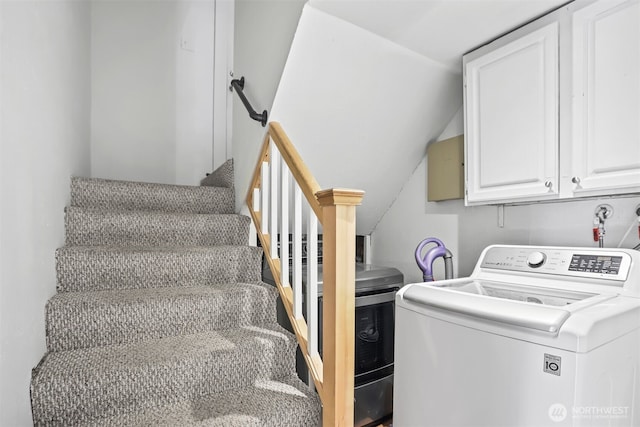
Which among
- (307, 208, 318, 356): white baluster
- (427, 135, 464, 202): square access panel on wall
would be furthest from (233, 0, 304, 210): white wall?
(427, 135, 464, 202): square access panel on wall

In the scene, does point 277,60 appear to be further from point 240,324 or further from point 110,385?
point 110,385

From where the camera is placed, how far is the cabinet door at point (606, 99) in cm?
114

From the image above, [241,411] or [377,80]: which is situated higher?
[377,80]

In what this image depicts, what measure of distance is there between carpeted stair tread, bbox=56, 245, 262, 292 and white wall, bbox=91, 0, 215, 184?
142 centimetres

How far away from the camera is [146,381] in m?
1.20

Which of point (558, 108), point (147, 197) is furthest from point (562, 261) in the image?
point (147, 197)

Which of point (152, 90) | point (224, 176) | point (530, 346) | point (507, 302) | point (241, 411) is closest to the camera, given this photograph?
point (530, 346)

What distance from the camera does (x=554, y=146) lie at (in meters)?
1.36

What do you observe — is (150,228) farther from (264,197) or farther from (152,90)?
(152,90)

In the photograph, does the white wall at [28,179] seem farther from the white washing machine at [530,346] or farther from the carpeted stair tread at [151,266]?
the white washing machine at [530,346]

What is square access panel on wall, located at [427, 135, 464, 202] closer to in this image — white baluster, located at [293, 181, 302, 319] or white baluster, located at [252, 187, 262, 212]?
white baluster, located at [293, 181, 302, 319]

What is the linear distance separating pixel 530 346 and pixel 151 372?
1.27 m

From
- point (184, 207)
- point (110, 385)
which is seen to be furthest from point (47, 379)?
point (184, 207)

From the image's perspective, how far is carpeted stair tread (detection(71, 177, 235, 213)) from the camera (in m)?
1.92
